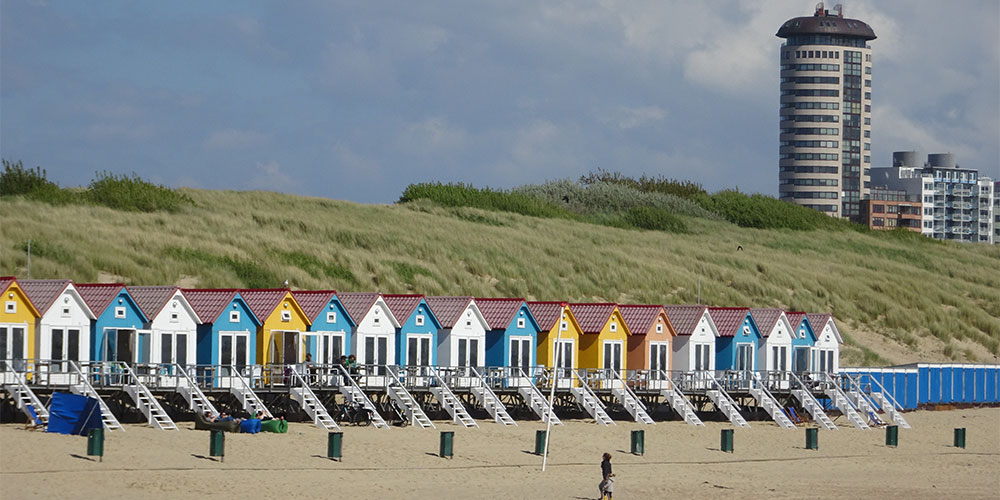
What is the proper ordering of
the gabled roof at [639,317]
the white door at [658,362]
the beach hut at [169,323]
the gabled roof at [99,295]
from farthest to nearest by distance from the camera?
the gabled roof at [639,317], the white door at [658,362], the beach hut at [169,323], the gabled roof at [99,295]

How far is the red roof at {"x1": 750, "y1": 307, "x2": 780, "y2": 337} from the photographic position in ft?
190

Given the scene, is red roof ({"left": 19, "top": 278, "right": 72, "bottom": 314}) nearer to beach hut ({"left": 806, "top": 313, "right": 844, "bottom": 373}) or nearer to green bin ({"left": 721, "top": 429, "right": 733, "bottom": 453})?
green bin ({"left": 721, "top": 429, "right": 733, "bottom": 453})

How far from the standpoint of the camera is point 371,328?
160 ft

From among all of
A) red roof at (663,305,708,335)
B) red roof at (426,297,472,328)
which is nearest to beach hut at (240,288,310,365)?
red roof at (426,297,472,328)

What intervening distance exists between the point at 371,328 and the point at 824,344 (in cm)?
2097

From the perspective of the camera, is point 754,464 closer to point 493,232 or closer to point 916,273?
point 493,232

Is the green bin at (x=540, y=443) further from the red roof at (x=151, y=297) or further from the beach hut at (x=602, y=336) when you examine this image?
the beach hut at (x=602, y=336)

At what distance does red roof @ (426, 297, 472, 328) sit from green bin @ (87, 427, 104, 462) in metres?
18.3

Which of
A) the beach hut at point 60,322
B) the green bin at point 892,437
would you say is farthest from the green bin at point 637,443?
the beach hut at point 60,322

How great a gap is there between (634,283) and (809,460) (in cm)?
4056

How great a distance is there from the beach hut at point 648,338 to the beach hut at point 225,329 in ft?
47.4

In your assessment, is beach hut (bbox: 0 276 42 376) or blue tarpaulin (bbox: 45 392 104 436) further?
beach hut (bbox: 0 276 42 376)

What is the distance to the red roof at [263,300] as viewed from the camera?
46.0 metres

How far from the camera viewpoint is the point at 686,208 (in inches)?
5103
